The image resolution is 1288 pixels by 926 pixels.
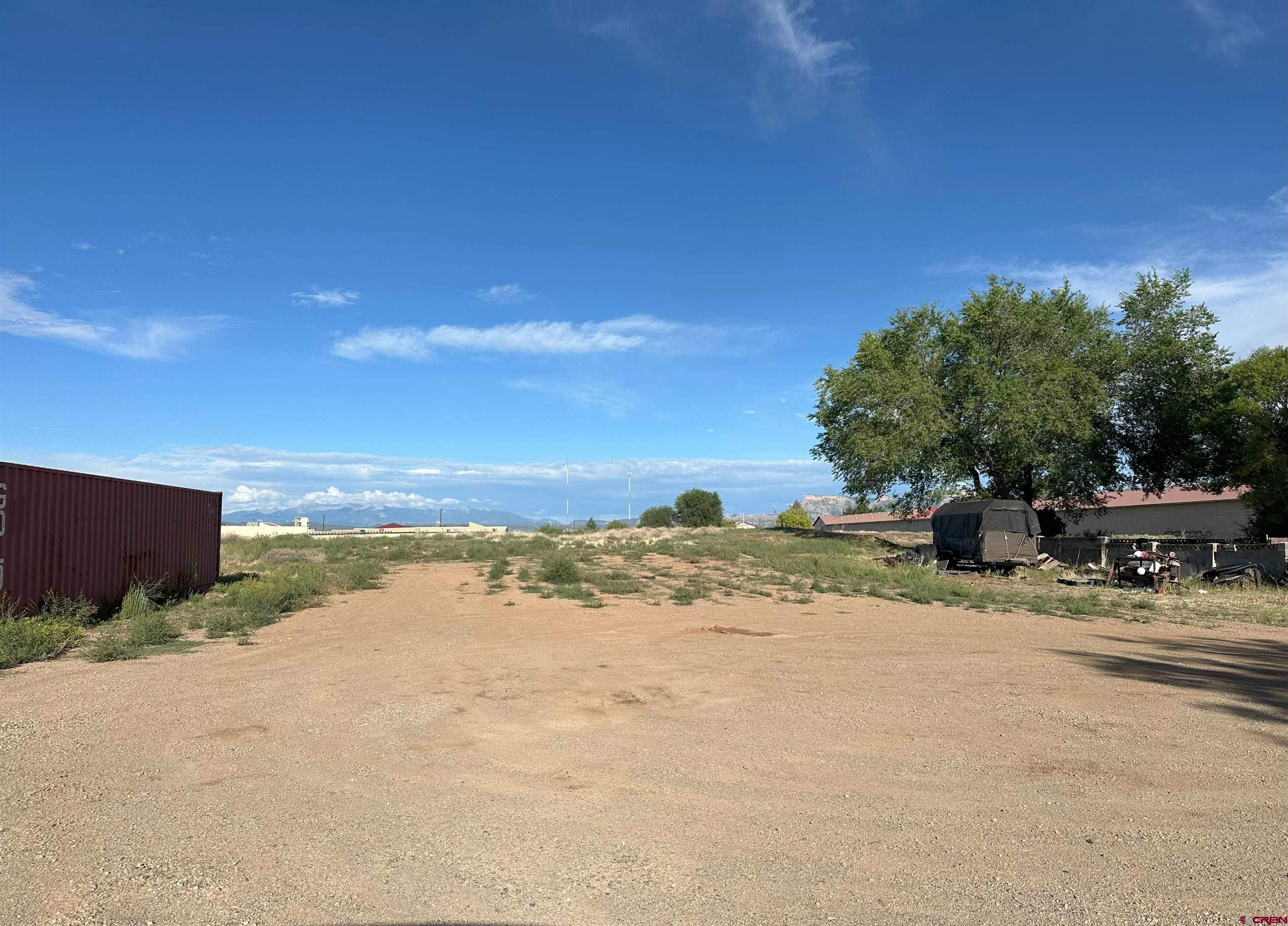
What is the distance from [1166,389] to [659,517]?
2446 inches

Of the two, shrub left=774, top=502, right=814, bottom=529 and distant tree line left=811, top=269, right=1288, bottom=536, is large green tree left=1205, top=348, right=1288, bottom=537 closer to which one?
distant tree line left=811, top=269, right=1288, bottom=536

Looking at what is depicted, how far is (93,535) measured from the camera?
16.5m

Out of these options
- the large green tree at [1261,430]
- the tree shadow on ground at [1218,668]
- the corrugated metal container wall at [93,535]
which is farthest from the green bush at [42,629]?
the large green tree at [1261,430]

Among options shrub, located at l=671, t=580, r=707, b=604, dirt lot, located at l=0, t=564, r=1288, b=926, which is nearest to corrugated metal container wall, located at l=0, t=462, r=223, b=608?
dirt lot, located at l=0, t=564, r=1288, b=926

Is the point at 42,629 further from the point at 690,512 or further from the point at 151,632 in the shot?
the point at 690,512

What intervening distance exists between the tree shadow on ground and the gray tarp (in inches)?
582

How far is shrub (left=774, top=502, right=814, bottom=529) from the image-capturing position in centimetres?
8838

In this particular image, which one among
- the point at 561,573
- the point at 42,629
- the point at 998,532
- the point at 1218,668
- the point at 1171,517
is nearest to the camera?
the point at 1218,668

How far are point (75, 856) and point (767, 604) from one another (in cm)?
1652

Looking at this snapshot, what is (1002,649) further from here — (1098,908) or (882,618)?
(1098,908)

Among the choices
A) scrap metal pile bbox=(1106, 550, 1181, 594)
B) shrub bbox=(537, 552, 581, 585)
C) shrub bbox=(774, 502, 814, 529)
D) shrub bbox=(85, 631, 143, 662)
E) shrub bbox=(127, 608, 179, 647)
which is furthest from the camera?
shrub bbox=(774, 502, 814, 529)

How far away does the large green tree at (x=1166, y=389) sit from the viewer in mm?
37219

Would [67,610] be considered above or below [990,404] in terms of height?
below

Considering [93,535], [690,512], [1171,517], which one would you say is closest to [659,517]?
[690,512]
